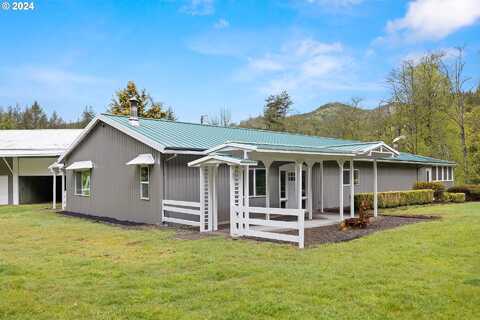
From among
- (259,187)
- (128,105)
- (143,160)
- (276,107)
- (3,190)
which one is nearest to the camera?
(143,160)

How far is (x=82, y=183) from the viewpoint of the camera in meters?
17.7

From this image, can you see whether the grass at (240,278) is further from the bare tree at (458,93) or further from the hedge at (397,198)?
the bare tree at (458,93)

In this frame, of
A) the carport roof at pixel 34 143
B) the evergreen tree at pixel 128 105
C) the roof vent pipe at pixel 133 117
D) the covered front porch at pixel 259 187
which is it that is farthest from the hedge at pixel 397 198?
the evergreen tree at pixel 128 105

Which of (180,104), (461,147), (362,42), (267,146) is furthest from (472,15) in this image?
(180,104)

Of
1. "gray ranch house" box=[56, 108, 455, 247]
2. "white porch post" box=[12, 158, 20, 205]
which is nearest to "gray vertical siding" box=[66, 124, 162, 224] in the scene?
"gray ranch house" box=[56, 108, 455, 247]

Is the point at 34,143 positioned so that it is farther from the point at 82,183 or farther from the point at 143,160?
the point at 143,160

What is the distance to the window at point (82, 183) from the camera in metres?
17.2

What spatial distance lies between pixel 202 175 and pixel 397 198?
36.6ft

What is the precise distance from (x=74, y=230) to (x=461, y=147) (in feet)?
106

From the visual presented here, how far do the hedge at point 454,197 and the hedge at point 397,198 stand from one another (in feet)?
4.35

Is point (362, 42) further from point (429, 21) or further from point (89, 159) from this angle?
point (89, 159)

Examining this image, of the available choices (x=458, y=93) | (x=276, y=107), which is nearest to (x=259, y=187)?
(x=458, y=93)

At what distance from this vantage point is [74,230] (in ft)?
39.7

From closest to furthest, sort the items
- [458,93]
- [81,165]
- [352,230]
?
1. [352,230]
2. [81,165]
3. [458,93]
